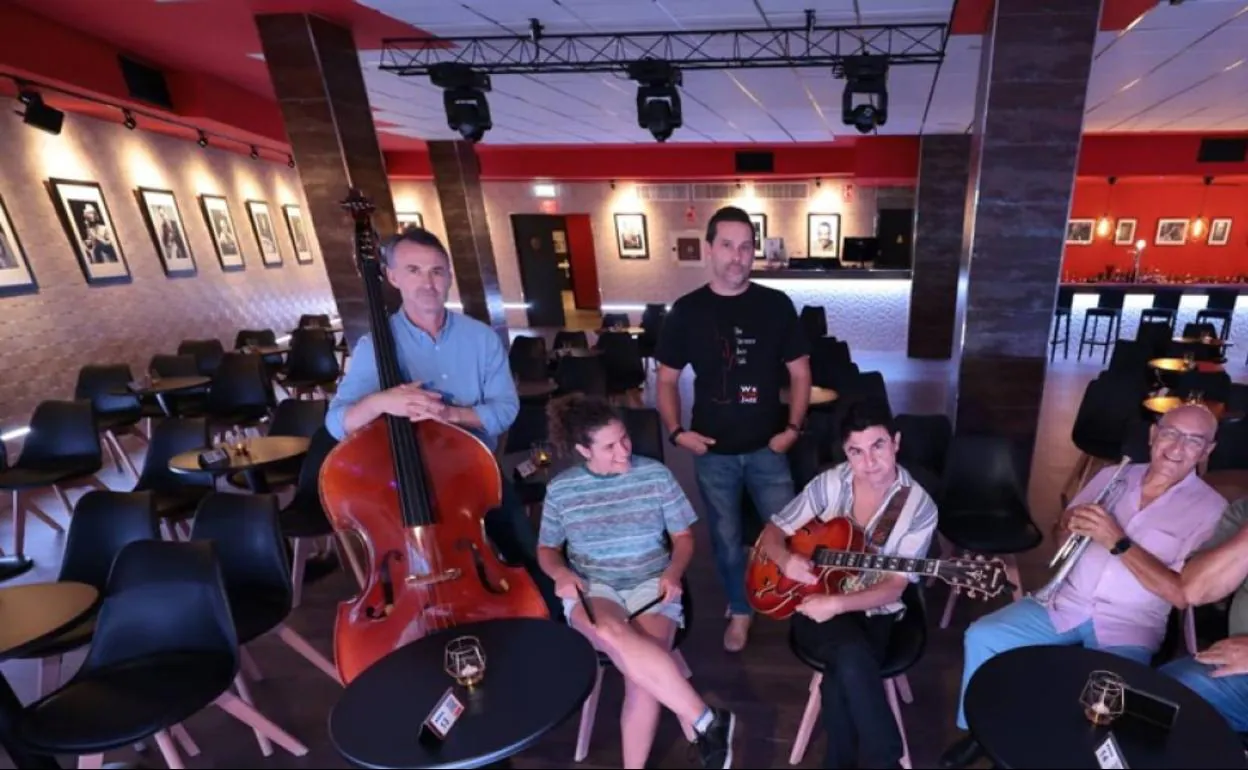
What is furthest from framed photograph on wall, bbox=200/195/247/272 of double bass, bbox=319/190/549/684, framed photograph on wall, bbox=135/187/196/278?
double bass, bbox=319/190/549/684

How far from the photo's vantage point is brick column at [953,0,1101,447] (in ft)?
10.7

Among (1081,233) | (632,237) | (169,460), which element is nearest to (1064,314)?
(1081,233)

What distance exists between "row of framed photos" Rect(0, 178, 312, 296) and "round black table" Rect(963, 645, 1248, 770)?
7.60 metres

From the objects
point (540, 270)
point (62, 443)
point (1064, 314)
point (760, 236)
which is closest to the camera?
point (62, 443)

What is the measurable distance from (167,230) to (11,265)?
209 centimetres

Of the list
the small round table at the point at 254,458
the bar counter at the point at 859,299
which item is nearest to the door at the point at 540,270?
the bar counter at the point at 859,299

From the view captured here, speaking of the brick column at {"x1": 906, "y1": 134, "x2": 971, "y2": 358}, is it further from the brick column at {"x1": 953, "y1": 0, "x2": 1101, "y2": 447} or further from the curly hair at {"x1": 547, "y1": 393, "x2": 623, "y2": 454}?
the curly hair at {"x1": 547, "y1": 393, "x2": 623, "y2": 454}

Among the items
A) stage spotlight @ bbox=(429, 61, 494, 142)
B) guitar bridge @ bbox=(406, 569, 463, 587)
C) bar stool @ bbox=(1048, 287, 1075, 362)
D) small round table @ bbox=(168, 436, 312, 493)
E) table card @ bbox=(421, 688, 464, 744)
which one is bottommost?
bar stool @ bbox=(1048, 287, 1075, 362)

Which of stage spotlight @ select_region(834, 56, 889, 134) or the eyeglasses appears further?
stage spotlight @ select_region(834, 56, 889, 134)

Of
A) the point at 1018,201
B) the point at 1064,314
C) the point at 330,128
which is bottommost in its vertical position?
the point at 1064,314

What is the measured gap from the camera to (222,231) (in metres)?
8.36

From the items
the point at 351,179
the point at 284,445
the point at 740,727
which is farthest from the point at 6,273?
the point at 740,727

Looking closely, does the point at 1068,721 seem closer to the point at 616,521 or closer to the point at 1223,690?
the point at 1223,690

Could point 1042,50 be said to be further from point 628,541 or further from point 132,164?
point 132,164
